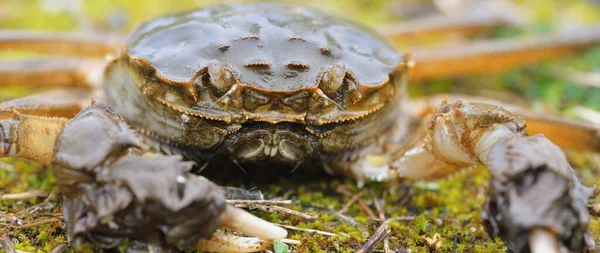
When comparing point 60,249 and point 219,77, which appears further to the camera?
point 219,77

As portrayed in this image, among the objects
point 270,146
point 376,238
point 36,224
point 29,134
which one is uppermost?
point 29,134

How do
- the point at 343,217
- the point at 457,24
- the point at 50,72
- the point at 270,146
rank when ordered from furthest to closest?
the point at 457,24, the point at 50,72, the point at 343,217, the point at 270,146

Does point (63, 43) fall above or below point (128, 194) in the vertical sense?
below

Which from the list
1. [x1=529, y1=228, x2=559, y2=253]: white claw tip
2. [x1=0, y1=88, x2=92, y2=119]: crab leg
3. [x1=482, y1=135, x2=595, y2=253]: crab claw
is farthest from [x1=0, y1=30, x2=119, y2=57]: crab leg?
[x1=529, y1=228, x2=559, y2=253]: white claw tip

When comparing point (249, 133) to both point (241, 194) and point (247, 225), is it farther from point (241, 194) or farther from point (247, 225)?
point (247, 225)

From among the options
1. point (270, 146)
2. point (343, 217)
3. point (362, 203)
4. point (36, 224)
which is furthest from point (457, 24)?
point (36, 224)
